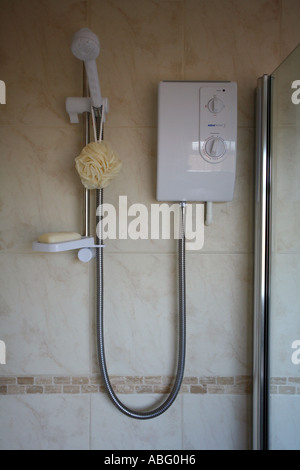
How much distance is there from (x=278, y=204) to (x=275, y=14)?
0.58 metres

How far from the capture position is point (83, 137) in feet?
2.77

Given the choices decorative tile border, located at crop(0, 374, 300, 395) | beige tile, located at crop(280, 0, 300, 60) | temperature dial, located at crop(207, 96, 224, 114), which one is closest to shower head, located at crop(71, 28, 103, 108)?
temperature dial, located at crop(207, 96, 224, 114)

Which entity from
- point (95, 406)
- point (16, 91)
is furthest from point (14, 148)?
point (95, 406)

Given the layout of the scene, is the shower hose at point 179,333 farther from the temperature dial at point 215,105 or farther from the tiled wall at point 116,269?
the temperature dial at point 215,105

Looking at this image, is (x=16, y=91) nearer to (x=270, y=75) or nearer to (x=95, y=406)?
(x=270, y=75)

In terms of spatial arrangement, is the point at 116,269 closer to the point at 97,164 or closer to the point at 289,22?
the point at 97,164

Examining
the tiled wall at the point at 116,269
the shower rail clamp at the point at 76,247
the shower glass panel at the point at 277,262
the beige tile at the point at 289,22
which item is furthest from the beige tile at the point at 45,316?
the beige tile at the point at 289,22

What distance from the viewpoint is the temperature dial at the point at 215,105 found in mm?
757

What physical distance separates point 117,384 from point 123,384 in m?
0.02

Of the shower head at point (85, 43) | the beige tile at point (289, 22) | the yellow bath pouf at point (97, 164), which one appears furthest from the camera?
the beige tile at point (289, 22)

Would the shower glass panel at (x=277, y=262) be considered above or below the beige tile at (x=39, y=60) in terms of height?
below

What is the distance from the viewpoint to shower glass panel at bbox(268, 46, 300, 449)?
66 centimetres

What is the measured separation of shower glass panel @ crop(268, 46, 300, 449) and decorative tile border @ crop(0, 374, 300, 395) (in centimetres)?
12

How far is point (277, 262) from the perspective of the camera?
764 millimetres
